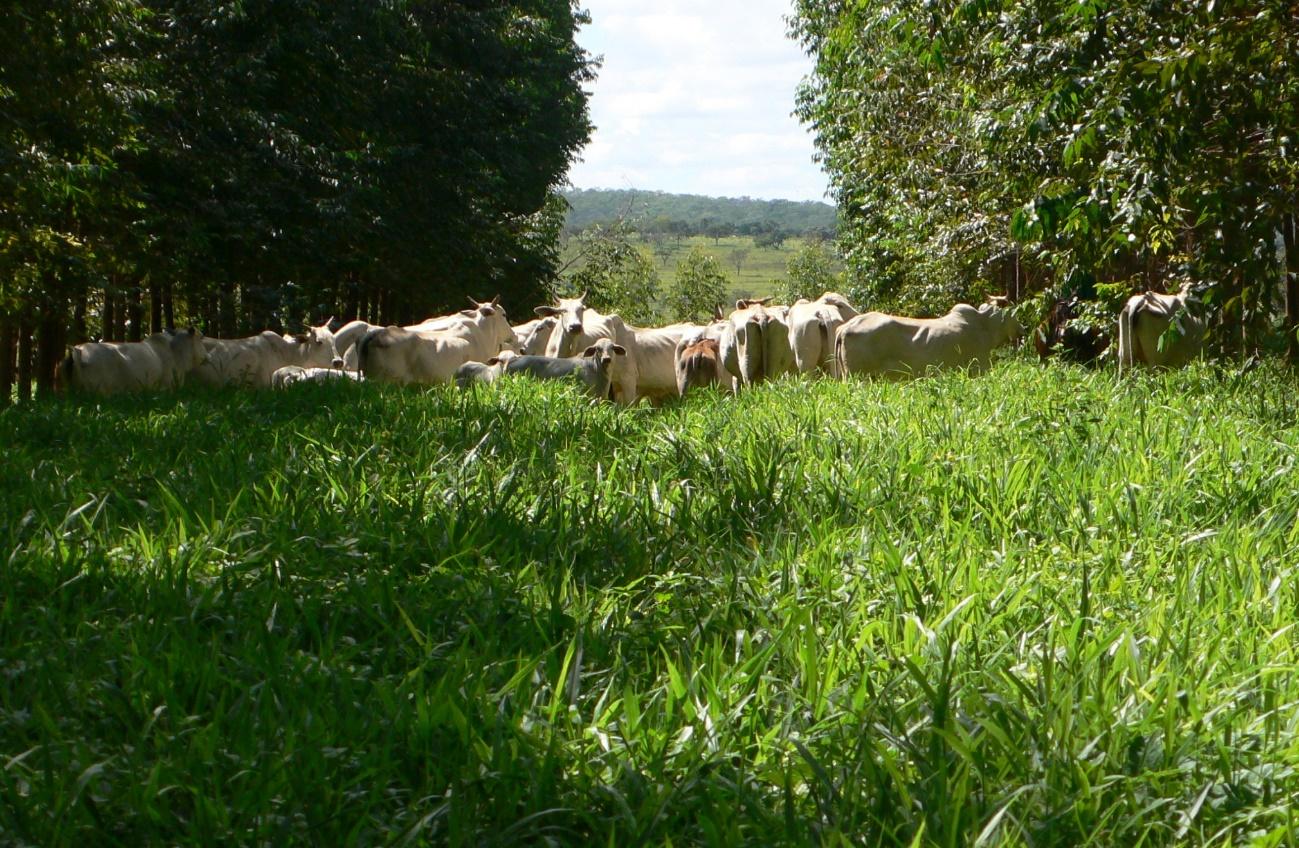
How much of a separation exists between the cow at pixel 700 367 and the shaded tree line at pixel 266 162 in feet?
21.3

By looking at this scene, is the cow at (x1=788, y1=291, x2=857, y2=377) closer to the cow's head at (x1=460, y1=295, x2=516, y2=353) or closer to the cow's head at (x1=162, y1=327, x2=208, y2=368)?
the cow's head at (x1=460, y1=295, x2=516, y2=353)

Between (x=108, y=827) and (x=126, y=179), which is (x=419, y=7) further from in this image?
(x=108, y=827)

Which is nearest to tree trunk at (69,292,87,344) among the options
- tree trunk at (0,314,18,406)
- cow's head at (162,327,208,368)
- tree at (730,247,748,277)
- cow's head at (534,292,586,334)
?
tree trunk at (0,314,18,406)

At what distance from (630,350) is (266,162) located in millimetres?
6969

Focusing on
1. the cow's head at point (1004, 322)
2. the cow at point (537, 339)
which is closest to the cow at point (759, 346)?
the cow's head at point (1004, 322)

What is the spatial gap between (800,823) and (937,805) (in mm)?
271

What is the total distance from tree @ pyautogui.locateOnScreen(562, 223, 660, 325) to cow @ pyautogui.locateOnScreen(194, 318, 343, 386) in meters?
16.4

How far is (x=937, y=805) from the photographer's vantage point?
2605 millimetres

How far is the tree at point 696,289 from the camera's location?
5775 cm

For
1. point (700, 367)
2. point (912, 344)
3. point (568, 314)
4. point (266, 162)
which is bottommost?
point (700, 367)

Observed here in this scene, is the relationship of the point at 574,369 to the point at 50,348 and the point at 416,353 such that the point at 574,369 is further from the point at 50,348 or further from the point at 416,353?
the point at 50,348

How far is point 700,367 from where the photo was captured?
15148mm

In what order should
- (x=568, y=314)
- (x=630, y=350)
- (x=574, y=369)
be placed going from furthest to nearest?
1. (x=568, y=314)
2. (x=630, y=350)
3. (x=574, y=369)

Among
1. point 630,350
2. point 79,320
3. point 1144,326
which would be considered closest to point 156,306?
point 79,320
